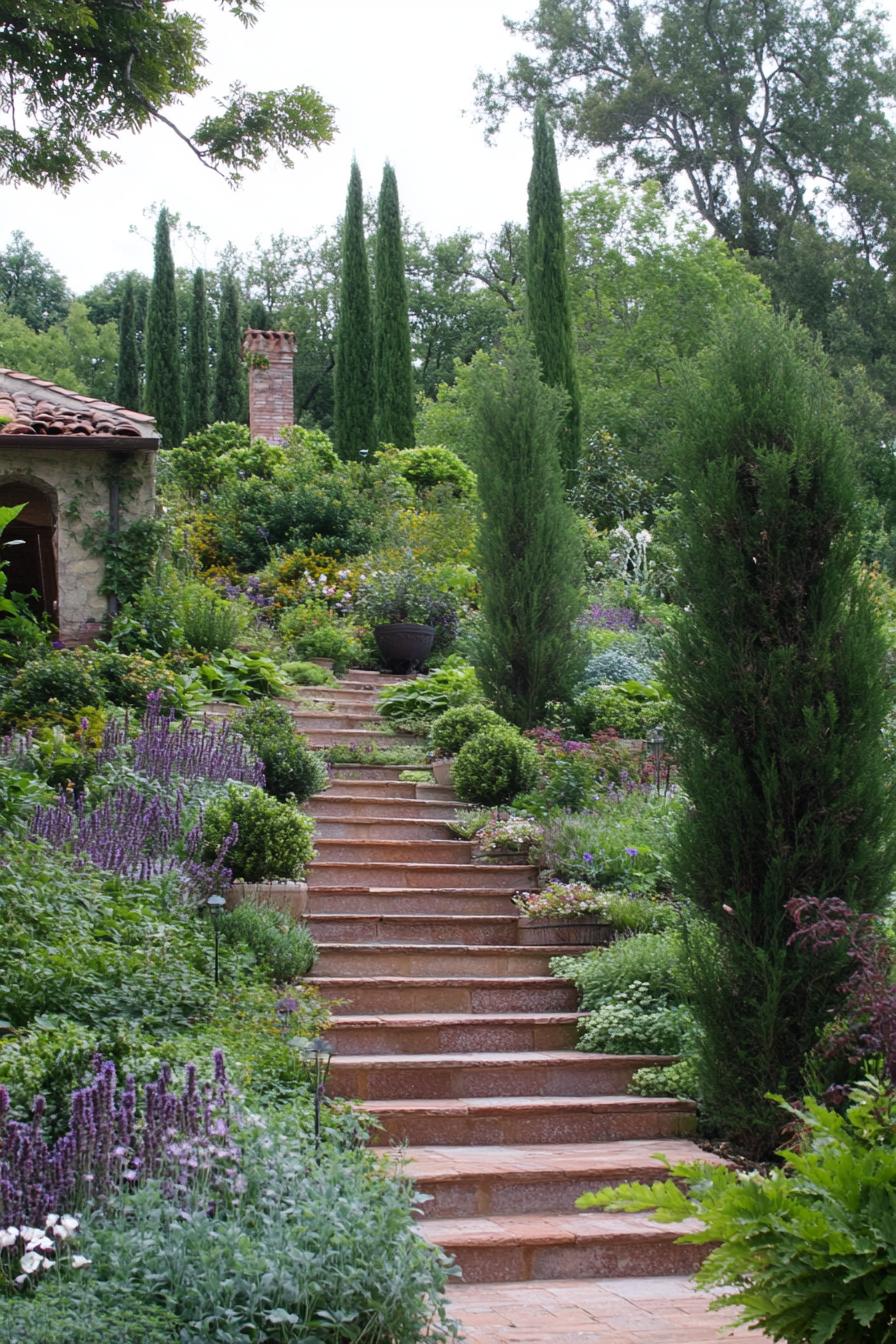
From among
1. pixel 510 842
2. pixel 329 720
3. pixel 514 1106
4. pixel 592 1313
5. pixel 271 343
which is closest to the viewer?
pixel 592 1313

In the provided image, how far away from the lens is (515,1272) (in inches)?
174

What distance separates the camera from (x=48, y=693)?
9.49 m

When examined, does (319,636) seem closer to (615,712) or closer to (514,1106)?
(615,712)

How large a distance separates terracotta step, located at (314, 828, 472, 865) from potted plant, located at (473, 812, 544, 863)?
13 centimetres

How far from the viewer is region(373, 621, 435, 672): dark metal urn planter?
1338cm

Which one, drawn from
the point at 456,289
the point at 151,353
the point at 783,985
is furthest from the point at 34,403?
the point at 456,289

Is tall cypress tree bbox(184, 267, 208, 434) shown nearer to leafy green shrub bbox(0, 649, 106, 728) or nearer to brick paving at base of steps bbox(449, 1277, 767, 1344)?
leafy green shrub bbox(0, 649, 106, 728)

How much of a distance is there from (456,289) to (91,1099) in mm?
35041

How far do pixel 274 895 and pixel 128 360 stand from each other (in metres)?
25.8

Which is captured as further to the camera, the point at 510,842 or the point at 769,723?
the point at 510,842

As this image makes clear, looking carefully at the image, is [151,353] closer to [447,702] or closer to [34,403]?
[34,403]

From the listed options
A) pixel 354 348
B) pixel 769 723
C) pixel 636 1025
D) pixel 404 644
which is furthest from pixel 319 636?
pixel 354 348

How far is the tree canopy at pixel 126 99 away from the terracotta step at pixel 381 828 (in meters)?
4.03

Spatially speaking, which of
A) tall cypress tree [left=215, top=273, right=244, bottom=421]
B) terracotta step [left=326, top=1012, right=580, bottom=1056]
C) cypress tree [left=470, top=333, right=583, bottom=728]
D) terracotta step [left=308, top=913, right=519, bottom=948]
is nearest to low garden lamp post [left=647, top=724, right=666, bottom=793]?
cypress tree [left=470, top=333, right=583, bottom=728]
